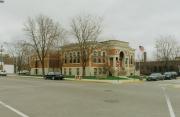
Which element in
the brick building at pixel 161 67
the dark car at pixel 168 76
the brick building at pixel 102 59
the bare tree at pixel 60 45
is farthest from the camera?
the brick building at pixel 161 67

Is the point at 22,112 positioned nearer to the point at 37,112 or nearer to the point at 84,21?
the point at 37,112

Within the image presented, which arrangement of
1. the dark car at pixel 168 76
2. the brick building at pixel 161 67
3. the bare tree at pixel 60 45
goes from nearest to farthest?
the dark car at pixel 168 76 → the bare tree at pixel 60 45 → the brick building at pixel 161 67

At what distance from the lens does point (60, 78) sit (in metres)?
56.5

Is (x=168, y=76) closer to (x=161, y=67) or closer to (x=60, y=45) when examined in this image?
(x=60, y=45)

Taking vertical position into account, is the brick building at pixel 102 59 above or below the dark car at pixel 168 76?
above

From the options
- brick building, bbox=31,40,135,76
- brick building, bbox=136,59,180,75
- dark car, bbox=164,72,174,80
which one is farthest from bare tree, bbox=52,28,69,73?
brick building, bbox=136,59,180,75

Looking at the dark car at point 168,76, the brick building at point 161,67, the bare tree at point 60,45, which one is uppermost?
the bare tree at point 60,45

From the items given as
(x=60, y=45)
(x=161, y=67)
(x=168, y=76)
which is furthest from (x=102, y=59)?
(x=161, y=67)

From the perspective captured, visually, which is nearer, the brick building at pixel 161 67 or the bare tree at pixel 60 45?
the bare tree at pixel 60 45

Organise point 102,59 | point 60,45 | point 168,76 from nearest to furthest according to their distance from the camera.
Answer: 1. point 168,76
2. point 102,59
3. point 60,45

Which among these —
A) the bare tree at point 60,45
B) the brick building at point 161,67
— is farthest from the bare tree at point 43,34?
the brick building at point 161,67

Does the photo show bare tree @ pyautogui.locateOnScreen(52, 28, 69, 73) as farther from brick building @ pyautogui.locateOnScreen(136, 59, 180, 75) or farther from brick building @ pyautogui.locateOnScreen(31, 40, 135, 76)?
brick building @ pyautogui.locateOnScreen(136, 59, 180, 75)

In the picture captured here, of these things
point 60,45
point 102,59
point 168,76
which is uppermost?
point 60,45

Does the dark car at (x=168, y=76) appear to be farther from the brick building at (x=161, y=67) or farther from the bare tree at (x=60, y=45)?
the brick building at (x=161, y=67)
